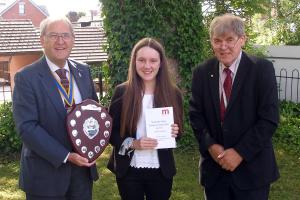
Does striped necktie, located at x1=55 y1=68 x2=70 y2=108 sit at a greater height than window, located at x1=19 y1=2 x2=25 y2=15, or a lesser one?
lesser

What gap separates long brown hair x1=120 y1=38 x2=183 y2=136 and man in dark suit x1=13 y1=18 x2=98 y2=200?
37 cm

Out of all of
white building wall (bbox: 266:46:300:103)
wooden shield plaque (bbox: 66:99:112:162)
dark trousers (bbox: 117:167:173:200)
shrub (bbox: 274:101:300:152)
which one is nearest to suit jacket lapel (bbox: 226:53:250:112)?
dark trousers (bbox: 117:167:173:200)

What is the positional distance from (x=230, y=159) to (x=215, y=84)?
0.58m

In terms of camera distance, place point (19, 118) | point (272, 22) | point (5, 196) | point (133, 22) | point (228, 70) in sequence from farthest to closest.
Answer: point (272, 22)
point (133, 22)
point (5, 196)
point (228, 70)
point (19, 118)

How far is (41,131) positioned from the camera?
9.66 feet

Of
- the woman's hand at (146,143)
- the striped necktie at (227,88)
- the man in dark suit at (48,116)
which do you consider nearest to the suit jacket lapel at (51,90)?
the man in dark suit at (48,116)

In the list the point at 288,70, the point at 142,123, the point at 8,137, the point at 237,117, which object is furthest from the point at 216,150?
the point at 288,70

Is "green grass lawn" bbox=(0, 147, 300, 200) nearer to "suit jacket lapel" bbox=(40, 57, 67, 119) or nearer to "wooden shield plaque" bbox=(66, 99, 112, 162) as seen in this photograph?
"wooden shield plaque" bbox=(66, 99, 112, 162)

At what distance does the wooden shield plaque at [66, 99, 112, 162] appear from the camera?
9.93 ft

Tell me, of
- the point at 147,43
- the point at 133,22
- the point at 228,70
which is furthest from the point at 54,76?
the point at 133,22

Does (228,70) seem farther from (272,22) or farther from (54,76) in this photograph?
(272,22)

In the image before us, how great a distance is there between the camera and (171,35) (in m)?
7.09

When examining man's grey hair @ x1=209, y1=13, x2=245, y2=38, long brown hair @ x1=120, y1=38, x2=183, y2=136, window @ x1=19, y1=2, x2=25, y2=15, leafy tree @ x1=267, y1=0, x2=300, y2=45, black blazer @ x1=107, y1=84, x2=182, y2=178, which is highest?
window @ x1=19, y1=2, x2=25, y2=15

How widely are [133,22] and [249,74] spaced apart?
4206mm
